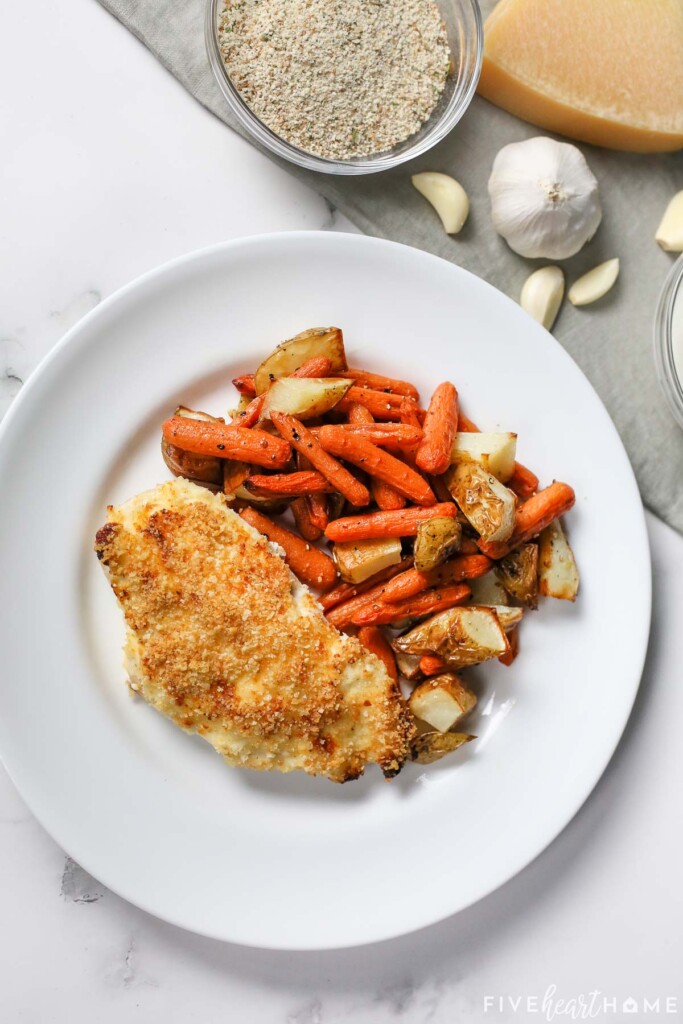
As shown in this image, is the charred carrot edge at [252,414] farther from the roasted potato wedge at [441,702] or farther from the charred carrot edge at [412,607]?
the roasted potato wedge at [441,702]

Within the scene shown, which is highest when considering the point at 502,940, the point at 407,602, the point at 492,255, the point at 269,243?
the point at 269,243

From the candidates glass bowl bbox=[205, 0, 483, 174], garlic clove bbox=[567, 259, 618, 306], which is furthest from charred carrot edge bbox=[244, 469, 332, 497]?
garlic clove bbox=[567, 259, 618, 306]

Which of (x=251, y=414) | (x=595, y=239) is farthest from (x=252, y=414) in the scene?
(x=595, y=239)

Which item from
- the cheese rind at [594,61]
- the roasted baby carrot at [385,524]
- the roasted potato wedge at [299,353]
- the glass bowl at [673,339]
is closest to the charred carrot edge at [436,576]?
the roasted baby carrot at [385,524]

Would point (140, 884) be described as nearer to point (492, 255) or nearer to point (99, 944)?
point (99, 944)

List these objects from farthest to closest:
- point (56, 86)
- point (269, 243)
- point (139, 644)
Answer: point (56, 86)
point (269, 243)
point (139, 644)

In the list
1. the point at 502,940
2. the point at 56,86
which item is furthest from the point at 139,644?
the point at 56,86

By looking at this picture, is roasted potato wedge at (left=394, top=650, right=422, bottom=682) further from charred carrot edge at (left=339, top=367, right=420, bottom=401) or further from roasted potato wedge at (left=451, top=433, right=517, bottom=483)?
charred carrot edge at (left=339, top=367, right=420, bottom=401)
